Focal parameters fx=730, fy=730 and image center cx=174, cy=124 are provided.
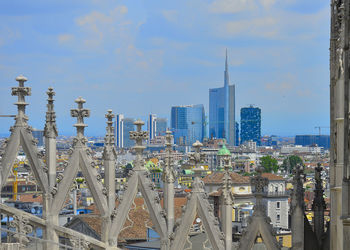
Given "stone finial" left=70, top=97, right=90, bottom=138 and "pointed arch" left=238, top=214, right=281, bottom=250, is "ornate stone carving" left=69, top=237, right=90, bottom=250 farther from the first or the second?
"pointed arch" left=238, top=214, right=281, bottom=250

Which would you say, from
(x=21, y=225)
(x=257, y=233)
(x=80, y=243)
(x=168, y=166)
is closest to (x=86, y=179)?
(x=80, y=243)

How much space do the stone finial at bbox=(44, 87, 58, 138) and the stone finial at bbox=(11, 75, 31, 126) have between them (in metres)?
0.48

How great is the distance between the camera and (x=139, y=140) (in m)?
16.3

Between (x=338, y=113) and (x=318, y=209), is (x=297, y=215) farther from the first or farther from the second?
(x=338, y=113)

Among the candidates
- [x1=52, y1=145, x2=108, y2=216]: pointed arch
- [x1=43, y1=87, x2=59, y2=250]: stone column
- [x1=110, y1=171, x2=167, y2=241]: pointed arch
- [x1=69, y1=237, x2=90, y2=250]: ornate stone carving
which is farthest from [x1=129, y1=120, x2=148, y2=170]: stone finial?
[x1=69, y1=237, x2=90, y2=250]: ornate stone carving

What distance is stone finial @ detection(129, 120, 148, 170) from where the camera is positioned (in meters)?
16.1

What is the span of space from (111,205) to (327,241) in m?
4.73

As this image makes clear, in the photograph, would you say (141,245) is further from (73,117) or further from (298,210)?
(298,210)

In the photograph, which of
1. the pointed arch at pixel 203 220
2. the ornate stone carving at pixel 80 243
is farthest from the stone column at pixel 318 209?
the ornate stone carving at pixel 80 243

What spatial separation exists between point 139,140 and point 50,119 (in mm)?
2080

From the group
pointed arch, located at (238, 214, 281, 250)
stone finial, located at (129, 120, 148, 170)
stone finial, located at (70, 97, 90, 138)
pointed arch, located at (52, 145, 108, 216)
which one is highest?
stone finial, located at (70, 97, 90, 138)

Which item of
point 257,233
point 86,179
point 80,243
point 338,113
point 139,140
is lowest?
point 80,243

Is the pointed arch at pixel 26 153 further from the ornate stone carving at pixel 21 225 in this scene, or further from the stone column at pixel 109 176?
the stone column at pixel 109 176

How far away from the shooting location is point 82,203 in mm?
41656
